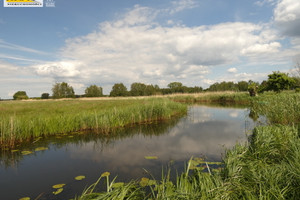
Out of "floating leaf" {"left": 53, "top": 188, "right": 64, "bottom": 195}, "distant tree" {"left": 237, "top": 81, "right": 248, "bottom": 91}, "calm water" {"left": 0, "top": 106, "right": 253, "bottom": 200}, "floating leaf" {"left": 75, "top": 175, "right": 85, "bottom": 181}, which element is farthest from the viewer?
"distant tree" {"left": 237, "top": 81, "right": 248, "bottom": 91}

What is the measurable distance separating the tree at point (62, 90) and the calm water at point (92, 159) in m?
53.2

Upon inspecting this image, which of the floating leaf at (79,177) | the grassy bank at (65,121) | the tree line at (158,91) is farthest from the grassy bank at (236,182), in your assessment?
the tree line at (158,91)

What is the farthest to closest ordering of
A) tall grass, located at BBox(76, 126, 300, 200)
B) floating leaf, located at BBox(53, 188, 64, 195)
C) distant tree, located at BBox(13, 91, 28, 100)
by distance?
distant tree, located at BBox(13, 91, 28, 100) → floating leaf, located at BBox(53, 188, 64, 195) → tall grass, located at BBox(76, 126, 300, 200)

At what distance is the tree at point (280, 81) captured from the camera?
2641cm

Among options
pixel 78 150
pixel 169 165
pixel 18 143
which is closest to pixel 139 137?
pixel 78 150

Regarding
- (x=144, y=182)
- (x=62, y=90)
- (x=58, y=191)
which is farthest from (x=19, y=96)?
(x=144, y=182)

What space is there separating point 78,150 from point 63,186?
3085 mm

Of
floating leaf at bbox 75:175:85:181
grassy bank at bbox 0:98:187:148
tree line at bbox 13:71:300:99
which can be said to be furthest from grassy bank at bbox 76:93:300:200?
tree line at bbox 13:71:300:99

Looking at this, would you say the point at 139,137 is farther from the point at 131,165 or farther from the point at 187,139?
the point at 131,165

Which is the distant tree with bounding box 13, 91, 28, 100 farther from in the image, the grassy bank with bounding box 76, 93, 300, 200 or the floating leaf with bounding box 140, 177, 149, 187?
the floating leaf with bounding box 140, 177, 149, 187

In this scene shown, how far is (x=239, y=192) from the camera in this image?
293cm

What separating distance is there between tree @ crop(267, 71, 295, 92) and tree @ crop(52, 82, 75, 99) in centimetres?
5646

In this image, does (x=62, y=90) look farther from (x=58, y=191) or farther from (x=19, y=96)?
(x=58, y=191)

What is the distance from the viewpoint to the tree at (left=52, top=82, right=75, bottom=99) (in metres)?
55.9
